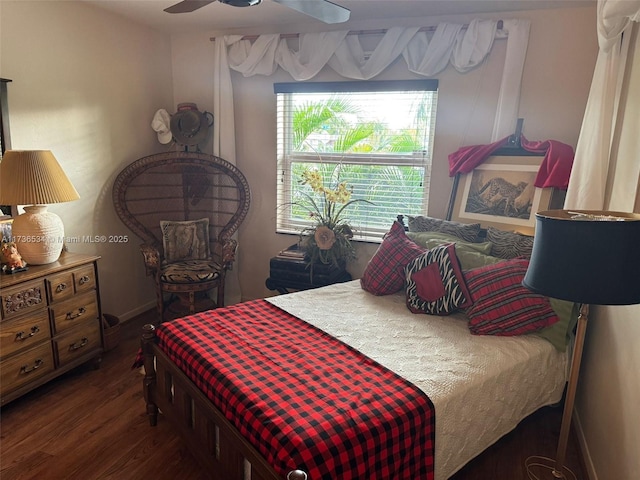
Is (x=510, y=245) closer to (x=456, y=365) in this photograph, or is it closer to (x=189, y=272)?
(x=456, y=365)

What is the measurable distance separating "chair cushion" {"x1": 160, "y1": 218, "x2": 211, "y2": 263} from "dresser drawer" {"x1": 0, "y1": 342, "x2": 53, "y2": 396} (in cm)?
120

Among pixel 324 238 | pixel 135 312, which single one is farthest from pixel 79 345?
pixel 324 238

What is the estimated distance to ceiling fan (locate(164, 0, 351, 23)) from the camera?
6.11 ft

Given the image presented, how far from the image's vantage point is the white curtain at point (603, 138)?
2055 millimetres

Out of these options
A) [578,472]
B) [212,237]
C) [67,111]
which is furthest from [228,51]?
[578,472]

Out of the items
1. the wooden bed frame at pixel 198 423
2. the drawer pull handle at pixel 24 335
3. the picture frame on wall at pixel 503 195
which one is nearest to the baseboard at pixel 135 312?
the drawer pull handle at pixel 24 335

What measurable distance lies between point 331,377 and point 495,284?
1042mm

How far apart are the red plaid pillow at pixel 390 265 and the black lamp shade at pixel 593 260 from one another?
4.08 feet

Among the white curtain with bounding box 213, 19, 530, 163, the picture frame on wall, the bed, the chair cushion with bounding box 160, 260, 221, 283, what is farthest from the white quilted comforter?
the white curtain with bounding box 213, 19, 530, 163

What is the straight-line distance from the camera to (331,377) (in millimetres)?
1676

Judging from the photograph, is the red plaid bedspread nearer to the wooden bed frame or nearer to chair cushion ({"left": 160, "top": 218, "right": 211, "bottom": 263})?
the wooden bed frame

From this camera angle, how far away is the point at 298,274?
10.7 ft

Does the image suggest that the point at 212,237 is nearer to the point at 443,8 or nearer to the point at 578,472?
the point at 443,8

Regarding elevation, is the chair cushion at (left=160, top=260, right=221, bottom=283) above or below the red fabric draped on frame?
below
